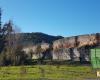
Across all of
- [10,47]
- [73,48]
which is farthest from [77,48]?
[10,47]

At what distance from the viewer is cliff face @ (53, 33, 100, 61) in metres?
53.3

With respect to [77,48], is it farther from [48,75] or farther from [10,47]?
[48,75]

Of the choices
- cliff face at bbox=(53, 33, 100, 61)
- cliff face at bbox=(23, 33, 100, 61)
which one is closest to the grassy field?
cliff face at bbox=(53, 33, 100, 61)

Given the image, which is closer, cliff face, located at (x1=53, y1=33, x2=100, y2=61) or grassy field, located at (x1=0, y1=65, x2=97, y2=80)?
grassy field, located at (x1=0, y1=65, x2=97, y2=80)

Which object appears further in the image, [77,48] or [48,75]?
[77,48]

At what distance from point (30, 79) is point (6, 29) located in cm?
4567

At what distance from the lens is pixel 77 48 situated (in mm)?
55188

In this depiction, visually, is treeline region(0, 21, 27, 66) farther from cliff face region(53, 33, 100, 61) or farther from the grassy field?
the grassy field

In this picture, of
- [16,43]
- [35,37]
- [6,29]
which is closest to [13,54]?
[16,43]

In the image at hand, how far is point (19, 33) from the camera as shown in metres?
69.2

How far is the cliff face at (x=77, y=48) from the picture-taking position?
175 ft

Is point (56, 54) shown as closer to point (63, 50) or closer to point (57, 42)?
point (63, 50)

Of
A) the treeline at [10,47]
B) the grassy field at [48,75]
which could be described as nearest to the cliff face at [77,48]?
the treeline at [10,47]

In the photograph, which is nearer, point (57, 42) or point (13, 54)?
point (13, 54)
